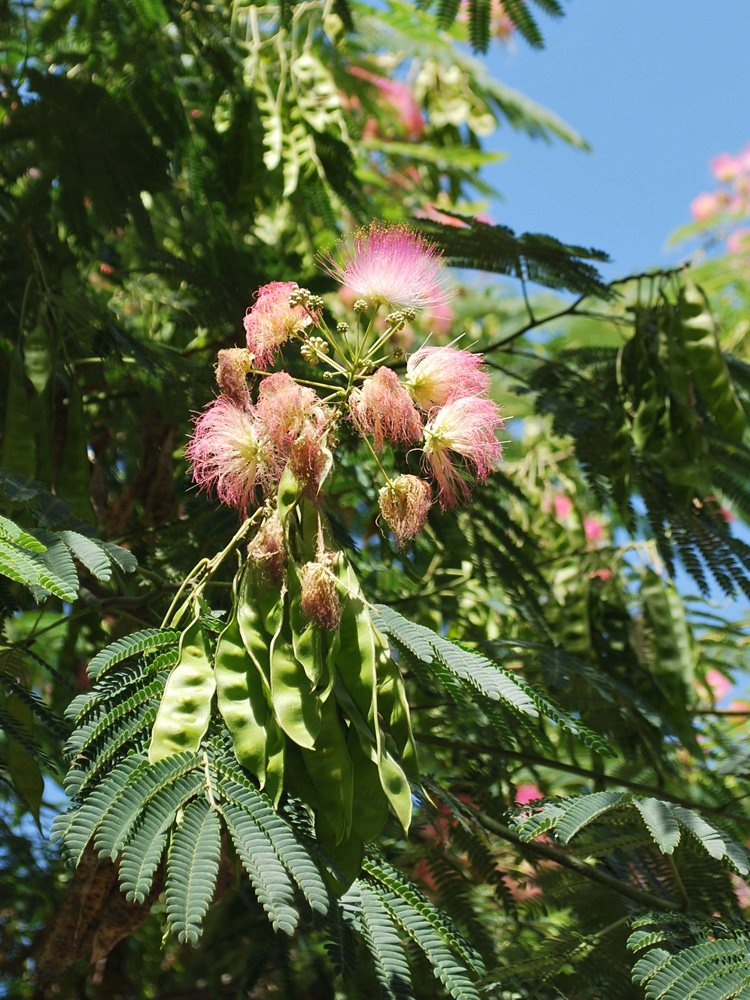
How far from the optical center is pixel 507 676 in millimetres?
1837

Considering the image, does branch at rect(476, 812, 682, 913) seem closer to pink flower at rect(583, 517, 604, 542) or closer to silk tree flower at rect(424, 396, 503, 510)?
silk tree flower at rect(424, 396, 503, 510)

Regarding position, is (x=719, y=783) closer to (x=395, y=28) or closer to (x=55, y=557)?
(x=55, y=557)

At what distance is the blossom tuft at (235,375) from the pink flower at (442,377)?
11.0 inches

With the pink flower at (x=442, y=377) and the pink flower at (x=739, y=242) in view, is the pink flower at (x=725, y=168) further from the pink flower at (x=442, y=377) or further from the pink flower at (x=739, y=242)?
the pink flower at (x=442, y=377)

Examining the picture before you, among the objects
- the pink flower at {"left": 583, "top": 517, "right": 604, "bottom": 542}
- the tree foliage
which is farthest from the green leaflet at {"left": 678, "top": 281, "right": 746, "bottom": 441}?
the pink flower at {"left": 583, "top": 517, "right": 604, "bottom": 542}

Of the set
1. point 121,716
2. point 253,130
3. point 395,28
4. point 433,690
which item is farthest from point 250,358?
point 395,28

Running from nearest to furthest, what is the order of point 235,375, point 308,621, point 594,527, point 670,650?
point 308,621 → point 235,375 → point 670,650 → point 594,527

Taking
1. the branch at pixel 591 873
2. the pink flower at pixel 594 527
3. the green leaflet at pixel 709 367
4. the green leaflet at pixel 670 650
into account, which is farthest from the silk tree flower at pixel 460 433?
the pink flower at pixel 594 527

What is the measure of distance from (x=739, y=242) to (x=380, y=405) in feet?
18.7

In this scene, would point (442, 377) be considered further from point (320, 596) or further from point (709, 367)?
point (709, 367)

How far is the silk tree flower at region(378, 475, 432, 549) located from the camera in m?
1.68

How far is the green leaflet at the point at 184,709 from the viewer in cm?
155

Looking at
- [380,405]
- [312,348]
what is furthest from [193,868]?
[312,348]

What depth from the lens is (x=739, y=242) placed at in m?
6.62
